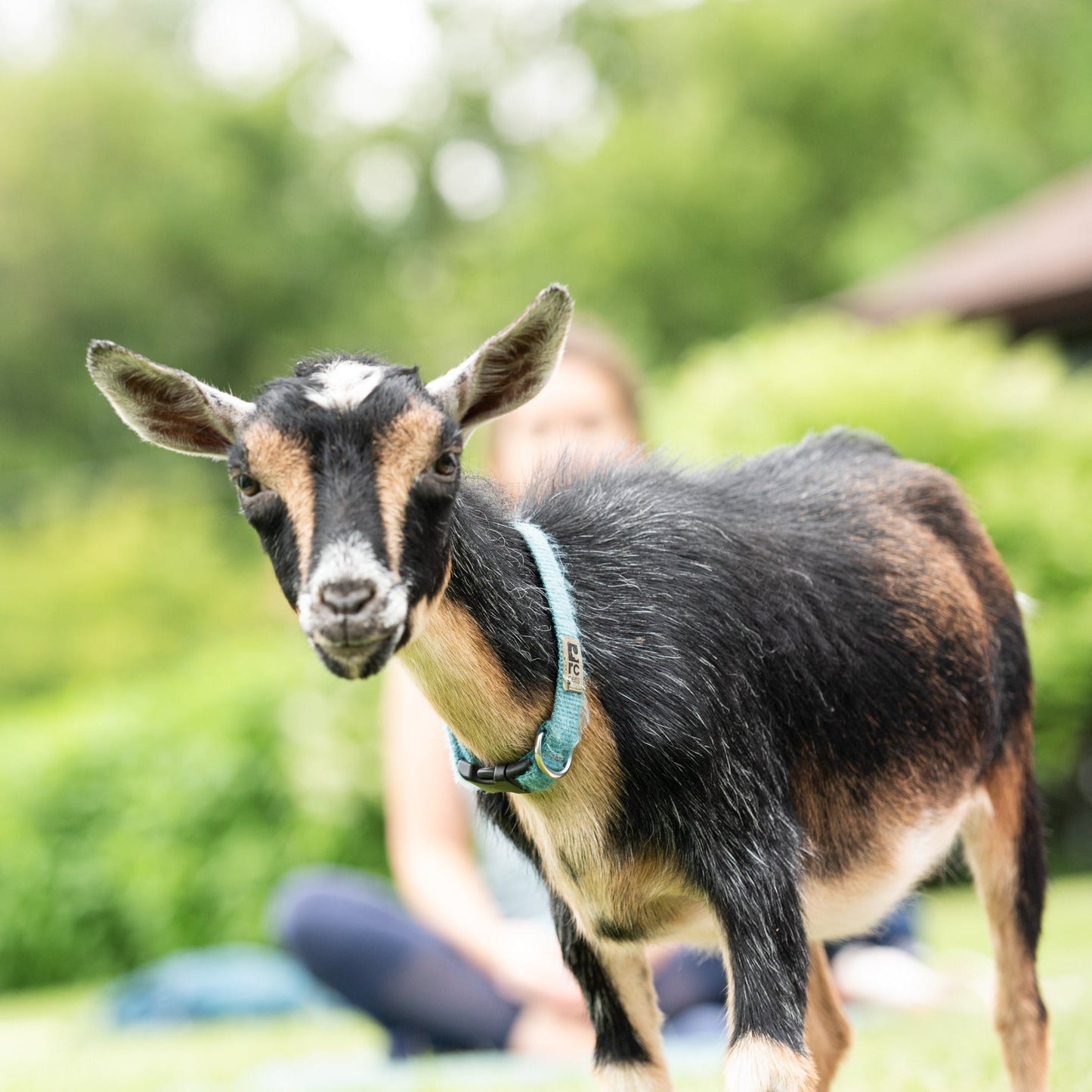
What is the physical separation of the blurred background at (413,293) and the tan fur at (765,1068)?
80.8 inches

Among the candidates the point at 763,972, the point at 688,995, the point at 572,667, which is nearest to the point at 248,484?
the point at 572,667

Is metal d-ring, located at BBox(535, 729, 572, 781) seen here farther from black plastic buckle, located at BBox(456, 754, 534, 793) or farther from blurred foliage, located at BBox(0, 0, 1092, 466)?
blurred foliage, located at BBox(0, 0, 1092, 466)

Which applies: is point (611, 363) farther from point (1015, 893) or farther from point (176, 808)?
point (176, 808)

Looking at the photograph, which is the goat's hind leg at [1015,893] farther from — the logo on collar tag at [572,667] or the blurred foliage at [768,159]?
the blurred foliage at [768,159]

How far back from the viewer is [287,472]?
243 centimetres

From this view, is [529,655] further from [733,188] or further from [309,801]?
[733,188]

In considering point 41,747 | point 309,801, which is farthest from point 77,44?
point 309,801

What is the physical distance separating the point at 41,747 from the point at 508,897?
25.6ft

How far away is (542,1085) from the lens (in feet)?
15.0

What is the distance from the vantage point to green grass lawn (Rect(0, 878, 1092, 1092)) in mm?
4137

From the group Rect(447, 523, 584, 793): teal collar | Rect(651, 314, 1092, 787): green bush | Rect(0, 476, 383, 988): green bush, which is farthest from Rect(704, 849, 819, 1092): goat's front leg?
Rect(0, 476, 383, 988): green bush

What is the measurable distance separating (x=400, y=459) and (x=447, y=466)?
10 cm

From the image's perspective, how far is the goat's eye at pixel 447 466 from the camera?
8.19 ft

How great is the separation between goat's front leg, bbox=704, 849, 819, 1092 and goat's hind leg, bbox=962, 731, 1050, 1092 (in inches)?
34.9
